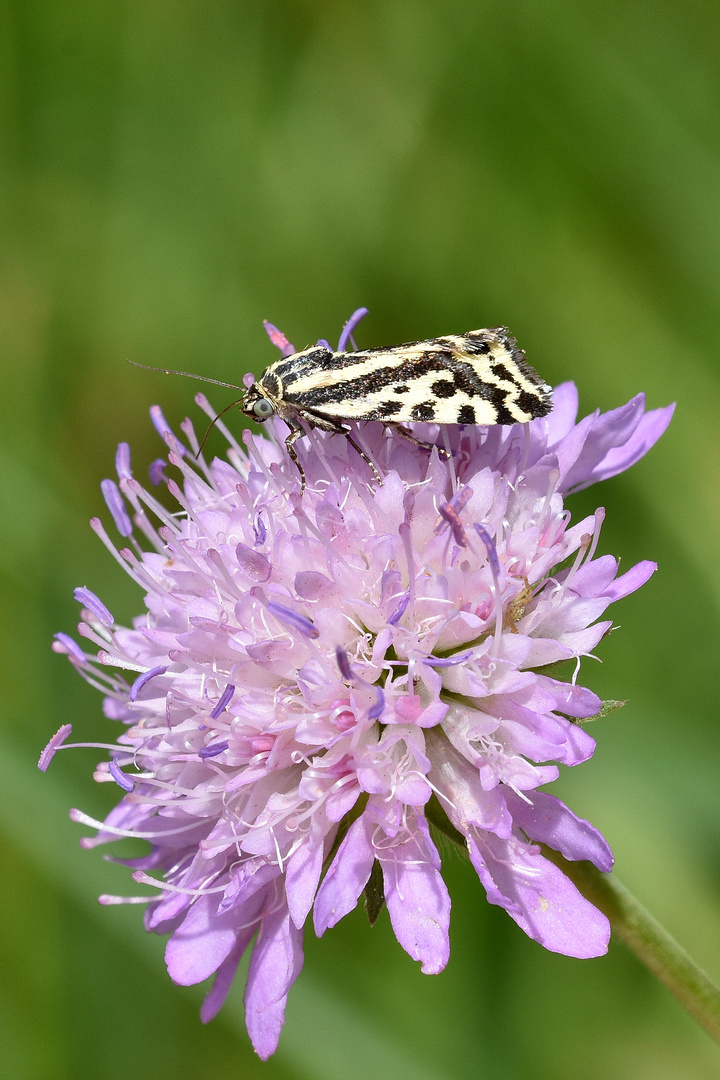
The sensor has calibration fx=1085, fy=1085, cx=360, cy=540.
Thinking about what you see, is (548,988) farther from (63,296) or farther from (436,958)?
(63,296)

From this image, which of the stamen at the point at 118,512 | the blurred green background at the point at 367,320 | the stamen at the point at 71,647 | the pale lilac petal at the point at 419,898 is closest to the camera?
the pale lilac petal at the point at 419,898

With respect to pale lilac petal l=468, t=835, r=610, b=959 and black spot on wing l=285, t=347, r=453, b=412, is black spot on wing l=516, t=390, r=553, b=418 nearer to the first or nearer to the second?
black spot on wing l=285, t=347, r=453, b=412

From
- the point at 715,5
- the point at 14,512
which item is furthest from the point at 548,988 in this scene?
the point at 715,5

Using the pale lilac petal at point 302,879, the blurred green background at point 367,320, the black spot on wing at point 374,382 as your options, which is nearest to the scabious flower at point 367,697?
the pale lilac petal at point 302,879

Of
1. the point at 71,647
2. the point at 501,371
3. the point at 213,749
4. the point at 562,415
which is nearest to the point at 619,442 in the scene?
the point at 562,415

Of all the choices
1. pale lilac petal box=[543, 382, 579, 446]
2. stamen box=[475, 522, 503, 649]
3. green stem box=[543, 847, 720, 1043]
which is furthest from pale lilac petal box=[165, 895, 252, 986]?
pale lilac petal box=[543, 382, 579, 446]

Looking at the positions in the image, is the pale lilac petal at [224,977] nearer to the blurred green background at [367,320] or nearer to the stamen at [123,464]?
the blurred green background at [367,320]

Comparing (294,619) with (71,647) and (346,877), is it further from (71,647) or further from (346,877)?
(71,647)
